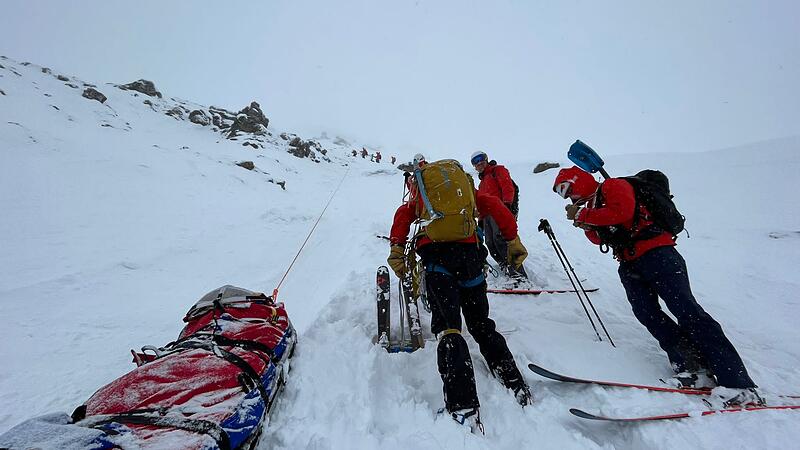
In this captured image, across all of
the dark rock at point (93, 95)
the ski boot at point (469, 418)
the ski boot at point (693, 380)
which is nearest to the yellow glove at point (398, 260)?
the ski boot at point (469, 418)

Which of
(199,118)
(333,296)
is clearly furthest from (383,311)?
(199,118)

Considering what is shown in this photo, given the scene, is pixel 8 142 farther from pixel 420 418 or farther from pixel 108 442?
pixel 420 418

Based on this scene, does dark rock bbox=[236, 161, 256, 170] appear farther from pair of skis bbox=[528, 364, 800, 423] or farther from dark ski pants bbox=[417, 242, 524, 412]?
pair of skis bbox=[528, 364, 800, 423]

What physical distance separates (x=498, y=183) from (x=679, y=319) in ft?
10.3

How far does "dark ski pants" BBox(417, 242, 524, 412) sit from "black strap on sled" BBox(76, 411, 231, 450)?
1454 mm

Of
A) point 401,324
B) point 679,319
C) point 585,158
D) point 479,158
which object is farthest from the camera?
point 479,158

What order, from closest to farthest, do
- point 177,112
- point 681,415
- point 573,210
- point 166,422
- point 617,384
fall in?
1. point 166,422
2. point 681,415
3. point 617,384
4. point 573,210
5. point 177,112

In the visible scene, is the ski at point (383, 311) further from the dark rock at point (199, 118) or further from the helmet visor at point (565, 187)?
the dark rock at point (199, 118)

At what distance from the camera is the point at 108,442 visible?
59.1 inches

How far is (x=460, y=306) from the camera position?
10.0 feet

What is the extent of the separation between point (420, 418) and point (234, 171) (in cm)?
1504

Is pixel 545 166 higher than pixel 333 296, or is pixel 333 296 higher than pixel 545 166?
pixel 545 166

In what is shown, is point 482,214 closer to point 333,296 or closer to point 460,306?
point 460,306

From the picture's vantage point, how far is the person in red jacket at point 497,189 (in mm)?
5406
